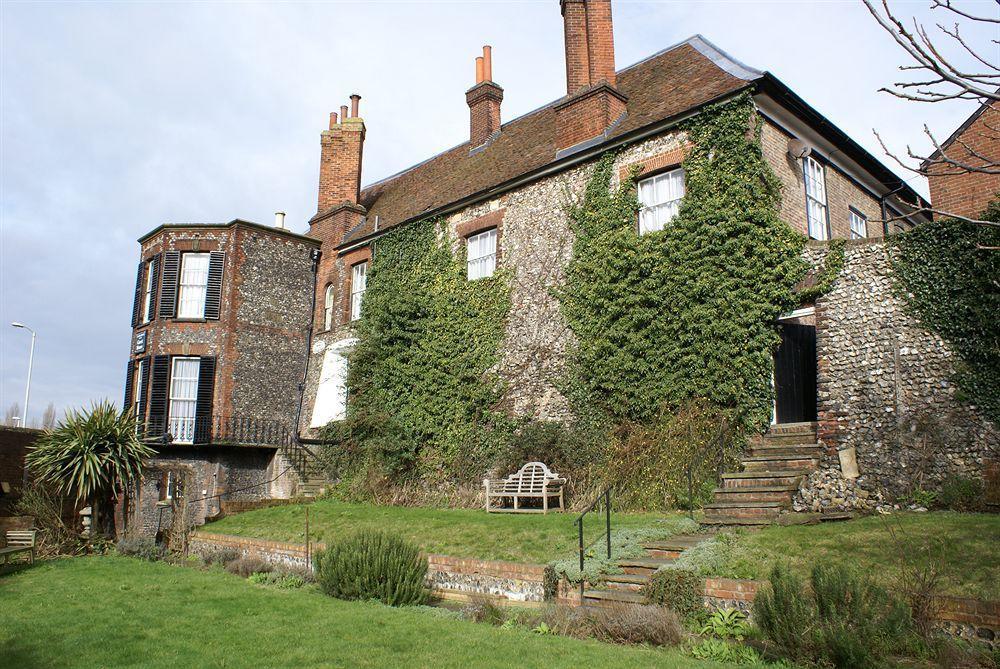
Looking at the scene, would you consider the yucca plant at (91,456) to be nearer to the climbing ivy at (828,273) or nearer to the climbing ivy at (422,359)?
the climbing ivy at (422,359)

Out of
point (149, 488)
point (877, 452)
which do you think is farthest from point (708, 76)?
point (149, 488)

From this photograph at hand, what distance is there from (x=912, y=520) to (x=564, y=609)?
497cm

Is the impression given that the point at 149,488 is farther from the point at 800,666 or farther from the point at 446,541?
the point at 800,666

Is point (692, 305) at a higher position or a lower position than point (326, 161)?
lower

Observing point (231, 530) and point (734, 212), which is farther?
point (231, 530)

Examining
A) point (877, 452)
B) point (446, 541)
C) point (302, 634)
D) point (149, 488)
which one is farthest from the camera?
point (149, 488)

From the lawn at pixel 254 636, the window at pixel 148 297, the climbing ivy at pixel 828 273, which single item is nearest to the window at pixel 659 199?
the climbing ivy at pixel 828 273

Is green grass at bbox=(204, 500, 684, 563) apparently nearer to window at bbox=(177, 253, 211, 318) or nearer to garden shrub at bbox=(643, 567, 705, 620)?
garden shrub at bbox=(643, 567, 705, 620)

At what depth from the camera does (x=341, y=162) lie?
25.3 m

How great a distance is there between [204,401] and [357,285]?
568cm

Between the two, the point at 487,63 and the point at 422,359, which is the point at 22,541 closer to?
the point at 422,359

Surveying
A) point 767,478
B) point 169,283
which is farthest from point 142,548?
point 767,478

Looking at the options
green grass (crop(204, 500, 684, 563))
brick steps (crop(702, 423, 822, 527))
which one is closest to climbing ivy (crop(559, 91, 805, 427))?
brick steps (crop(702, 423, 822, 527))

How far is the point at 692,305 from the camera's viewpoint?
13.8 metres
